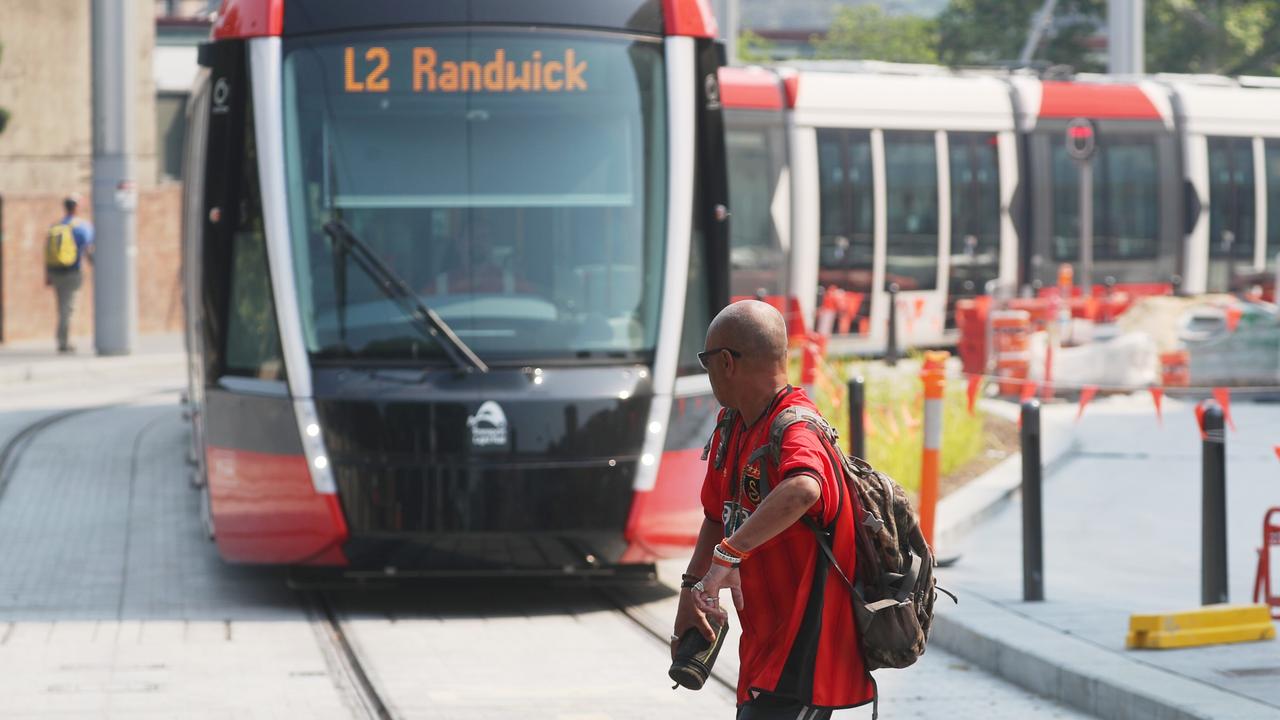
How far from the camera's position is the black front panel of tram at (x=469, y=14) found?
9117 millimetres

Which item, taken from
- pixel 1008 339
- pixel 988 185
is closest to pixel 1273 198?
pixel 988 185

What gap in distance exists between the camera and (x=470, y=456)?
8641mm

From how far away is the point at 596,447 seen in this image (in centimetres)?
879

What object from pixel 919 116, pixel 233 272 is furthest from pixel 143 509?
pixel 919 116

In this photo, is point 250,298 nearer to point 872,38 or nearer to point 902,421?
point 902,421

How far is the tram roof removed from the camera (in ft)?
29.8

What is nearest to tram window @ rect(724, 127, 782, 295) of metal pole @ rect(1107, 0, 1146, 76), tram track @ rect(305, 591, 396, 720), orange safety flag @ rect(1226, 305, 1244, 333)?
orange safety flag @ rect(1226, 305, 1244, 333)

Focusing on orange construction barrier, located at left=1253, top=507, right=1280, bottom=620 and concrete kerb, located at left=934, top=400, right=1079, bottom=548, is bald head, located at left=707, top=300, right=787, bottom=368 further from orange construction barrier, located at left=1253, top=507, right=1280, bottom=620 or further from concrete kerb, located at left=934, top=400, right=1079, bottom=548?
concrete kerb, located at left=934, top=400, right=1079, bottom=548

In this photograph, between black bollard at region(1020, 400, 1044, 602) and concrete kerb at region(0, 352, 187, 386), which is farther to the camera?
concrete kerb at region(0, 352, 187, 386)

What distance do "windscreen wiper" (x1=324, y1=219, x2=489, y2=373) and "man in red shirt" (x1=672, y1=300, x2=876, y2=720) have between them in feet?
14.8

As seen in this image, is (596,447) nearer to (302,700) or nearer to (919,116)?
(302,700)

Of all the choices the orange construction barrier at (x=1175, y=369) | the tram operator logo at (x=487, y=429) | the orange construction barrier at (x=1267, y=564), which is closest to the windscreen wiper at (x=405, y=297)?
the tram operator logo at (x=487, y=429)

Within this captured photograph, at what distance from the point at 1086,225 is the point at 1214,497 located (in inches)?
515

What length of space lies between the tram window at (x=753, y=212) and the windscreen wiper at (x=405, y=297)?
12333mm
